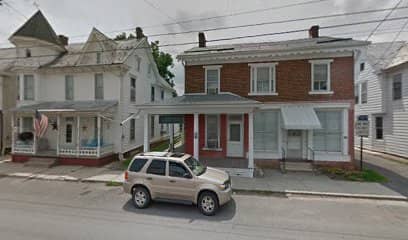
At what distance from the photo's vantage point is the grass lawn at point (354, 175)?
34.8ft

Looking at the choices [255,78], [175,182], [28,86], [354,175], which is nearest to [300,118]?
[255,78]

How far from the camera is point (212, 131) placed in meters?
14.3

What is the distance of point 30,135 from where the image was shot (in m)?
16.6

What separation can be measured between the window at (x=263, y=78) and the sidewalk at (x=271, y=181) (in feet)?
16.6

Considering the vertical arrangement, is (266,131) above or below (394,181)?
above

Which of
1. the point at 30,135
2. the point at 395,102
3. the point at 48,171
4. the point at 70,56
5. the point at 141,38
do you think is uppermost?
the point at 141,38

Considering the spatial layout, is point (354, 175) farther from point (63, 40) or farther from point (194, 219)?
point (63, 40)

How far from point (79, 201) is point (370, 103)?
22.1m

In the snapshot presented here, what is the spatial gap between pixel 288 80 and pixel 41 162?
54.4 feet

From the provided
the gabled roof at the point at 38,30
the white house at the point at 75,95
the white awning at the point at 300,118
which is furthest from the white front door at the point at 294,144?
the gabled roof at the point at 38,30

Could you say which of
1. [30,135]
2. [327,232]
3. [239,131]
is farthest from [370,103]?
[30,135]

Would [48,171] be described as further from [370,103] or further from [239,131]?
[370,103]

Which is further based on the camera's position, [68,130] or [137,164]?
[68,130]

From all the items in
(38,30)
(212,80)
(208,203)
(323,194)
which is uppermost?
(38,30)
